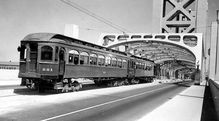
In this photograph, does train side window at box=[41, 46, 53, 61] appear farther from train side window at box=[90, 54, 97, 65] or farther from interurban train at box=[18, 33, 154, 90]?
train side window at box=[90, 54, 97, 65]

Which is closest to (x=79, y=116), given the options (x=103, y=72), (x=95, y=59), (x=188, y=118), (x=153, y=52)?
(x=188, y=118)

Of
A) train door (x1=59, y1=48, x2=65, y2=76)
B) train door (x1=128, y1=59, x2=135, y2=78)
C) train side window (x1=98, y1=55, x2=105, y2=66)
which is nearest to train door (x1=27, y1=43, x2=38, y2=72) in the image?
train door (x1=59, y1=48, x2=65, y2=76)

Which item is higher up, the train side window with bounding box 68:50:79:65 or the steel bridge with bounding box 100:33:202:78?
the steel bridge with bounding box 100:33:202:78

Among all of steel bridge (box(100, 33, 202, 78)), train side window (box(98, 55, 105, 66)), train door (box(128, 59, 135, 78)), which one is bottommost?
train door (box(128, 59, 135, 78))

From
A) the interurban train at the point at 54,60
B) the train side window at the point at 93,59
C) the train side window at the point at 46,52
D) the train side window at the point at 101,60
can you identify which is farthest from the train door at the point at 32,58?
the train side window at the point at 101,60

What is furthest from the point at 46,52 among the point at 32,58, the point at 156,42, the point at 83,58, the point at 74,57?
the point at 156,42

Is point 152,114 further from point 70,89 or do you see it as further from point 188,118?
point 70,89

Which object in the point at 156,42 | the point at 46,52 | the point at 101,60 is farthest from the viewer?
the point at 156,42

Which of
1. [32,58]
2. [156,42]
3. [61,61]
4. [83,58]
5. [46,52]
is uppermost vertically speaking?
[156,42]

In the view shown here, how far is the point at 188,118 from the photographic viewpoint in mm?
9188

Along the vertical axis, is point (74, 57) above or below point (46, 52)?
below

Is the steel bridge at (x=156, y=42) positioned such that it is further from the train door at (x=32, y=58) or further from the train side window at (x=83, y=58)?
the train door at (x=32, y=58)

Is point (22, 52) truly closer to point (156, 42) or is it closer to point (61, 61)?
point (61, 61)

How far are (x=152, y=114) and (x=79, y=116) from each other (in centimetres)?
281
